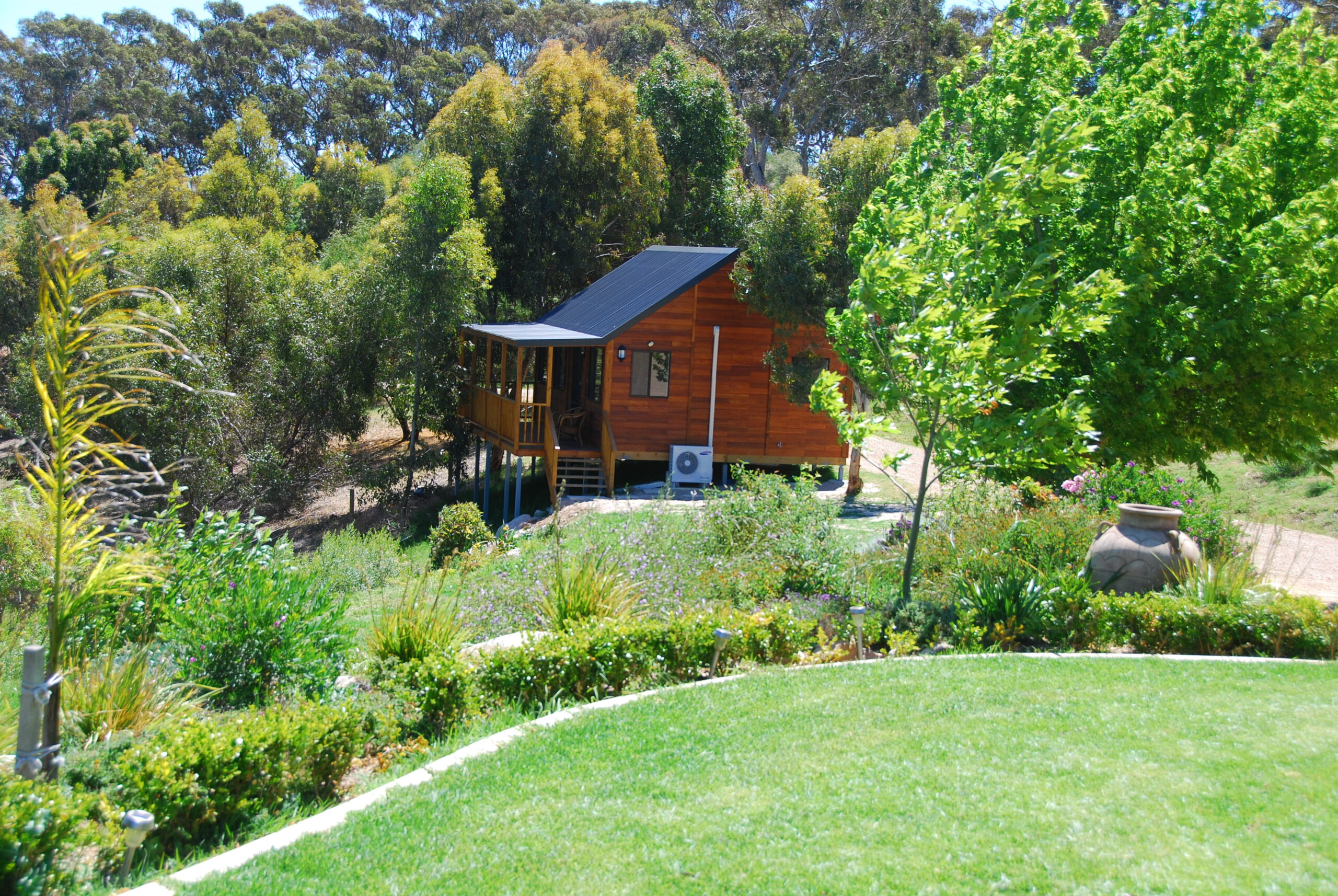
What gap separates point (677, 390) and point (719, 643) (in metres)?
14.3

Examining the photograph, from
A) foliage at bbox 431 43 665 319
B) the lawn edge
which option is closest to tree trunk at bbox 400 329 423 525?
foliage at bbox 431 43 665 319

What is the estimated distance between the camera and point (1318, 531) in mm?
17672

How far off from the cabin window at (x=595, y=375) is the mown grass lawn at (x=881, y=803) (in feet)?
55.8

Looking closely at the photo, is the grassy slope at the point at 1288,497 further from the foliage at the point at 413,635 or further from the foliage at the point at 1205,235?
the foliage at the point at 413,635

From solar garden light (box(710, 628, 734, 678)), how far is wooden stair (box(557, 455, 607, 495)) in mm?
13171

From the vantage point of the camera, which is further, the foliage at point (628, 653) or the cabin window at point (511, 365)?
the cabin window at point (511, 365)

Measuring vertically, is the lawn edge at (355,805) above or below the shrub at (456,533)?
above

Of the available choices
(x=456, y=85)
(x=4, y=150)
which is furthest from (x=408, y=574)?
(x=4, y=150)

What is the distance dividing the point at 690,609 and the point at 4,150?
61979 millimetres

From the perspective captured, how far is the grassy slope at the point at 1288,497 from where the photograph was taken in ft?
58.9

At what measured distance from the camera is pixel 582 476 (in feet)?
68.7

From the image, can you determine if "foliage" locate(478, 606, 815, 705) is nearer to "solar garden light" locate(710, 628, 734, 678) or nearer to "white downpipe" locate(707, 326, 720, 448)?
"solar garden light" locate(710, 628, 734, 678)

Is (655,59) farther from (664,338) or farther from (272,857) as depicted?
(272,857)

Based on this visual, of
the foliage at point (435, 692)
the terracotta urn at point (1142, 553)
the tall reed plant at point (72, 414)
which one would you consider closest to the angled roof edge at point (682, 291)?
the terracotta urn at point (1142, 553)
